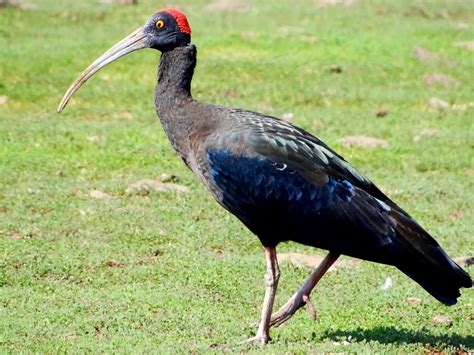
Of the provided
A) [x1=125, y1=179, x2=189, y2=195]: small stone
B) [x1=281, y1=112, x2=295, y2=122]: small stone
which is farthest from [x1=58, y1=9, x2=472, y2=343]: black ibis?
[x1=281, y1=112, x2=295, y2=122]: small stone

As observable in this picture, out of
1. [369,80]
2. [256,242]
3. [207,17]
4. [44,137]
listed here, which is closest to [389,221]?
[256,242]

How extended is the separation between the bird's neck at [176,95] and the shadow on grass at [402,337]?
1.88 m

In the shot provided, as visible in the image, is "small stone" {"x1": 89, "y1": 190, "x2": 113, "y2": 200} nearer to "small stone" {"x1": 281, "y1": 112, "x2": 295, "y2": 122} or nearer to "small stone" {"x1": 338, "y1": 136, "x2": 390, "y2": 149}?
"small stone" {"x1": 338, "y1": 136, "x2": 390, "y2": 149}

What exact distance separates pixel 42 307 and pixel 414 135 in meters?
8.74

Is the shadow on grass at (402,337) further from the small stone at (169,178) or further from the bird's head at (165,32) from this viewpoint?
the small stone at (169,178)

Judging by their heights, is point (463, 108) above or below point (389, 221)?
below

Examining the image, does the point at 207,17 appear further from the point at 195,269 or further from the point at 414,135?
the point at 195,269

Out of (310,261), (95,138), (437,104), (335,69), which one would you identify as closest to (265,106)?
(335,69)

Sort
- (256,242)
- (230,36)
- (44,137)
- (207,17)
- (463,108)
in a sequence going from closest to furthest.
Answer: (256,242) → (44,137) → (463,108) → (230,36) → (207,17)

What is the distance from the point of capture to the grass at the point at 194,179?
28.6 feet

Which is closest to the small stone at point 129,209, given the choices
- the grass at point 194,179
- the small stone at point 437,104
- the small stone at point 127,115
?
the grass at point 194,179

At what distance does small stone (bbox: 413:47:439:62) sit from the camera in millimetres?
21188

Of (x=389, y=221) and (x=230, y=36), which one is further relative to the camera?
(x=230, y=36)

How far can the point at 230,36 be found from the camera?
70.3 ft
